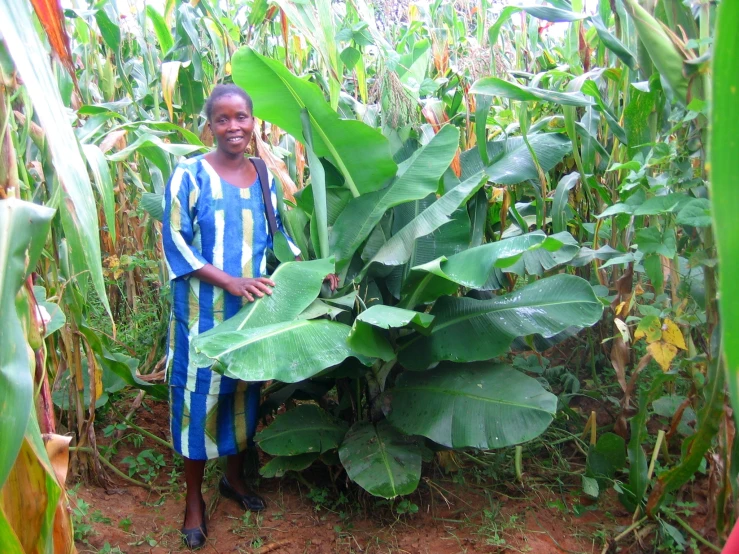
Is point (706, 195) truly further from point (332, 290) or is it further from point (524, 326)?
point (332, 290)

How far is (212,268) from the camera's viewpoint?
6.44 feet

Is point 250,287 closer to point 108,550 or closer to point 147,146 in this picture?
point 147,146

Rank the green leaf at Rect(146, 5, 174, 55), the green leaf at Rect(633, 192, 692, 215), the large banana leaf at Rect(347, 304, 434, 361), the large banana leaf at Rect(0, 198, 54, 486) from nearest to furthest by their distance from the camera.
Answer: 1. the large banana leaf at Rect(0, 198, 54, 486)
2. the green leaf at Rect(633, 192, 692, 215)
3. the large banana leaf at Rect(347, 304, 434, 361)
4. the green leaf at Rect(146, 5, 174, 55)

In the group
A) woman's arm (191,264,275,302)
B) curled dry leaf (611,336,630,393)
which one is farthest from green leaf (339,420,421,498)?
curled dry leaf (611,336,630,393)

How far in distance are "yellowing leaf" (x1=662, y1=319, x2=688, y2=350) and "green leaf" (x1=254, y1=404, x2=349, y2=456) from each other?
110 cm

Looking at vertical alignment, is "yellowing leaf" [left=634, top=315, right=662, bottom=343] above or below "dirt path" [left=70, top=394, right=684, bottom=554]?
above

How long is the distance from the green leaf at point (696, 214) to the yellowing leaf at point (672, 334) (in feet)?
1.08

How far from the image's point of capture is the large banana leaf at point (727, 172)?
1.03 feet

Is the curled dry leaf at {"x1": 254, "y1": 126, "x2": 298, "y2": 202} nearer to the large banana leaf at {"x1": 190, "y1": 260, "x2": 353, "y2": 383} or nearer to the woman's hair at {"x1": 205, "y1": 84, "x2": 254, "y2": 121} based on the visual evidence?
the woman's hair at {"x1": 205, "y1": 84, "x2": 254, "y2": 121}

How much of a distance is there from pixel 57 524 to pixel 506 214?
1870 mm

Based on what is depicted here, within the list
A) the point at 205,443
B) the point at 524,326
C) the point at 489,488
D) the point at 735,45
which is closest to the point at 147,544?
the point at 205,443

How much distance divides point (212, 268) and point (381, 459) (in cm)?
83

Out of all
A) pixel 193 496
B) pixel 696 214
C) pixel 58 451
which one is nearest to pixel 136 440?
pixel 193 496

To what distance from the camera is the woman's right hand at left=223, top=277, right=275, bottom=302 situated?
1920 mm
